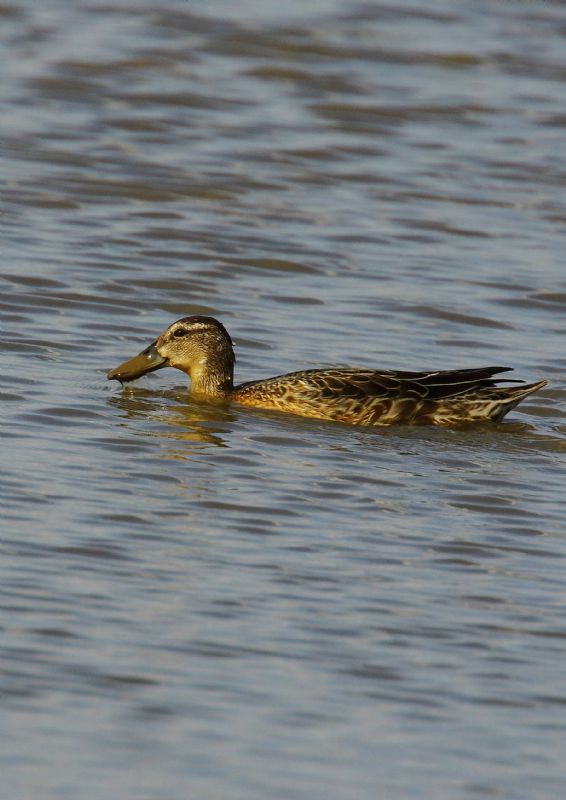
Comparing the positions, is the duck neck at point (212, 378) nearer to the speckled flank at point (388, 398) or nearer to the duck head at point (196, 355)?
the duck head at point (196, 355)

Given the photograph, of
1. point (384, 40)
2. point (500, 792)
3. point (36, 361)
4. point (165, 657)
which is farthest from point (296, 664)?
point (384, 40)

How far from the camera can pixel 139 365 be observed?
11.6 m

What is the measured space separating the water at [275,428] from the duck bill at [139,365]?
0.13 m

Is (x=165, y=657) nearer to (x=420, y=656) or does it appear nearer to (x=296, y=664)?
(x=296, y=664)

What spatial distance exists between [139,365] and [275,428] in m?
1.07

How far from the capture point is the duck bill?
37.4 ft

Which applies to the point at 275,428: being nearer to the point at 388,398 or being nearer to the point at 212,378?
the point at 388,398

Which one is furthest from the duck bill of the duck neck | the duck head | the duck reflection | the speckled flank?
the speckled flank

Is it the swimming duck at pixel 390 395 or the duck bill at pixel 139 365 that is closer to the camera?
the swimming duck at pixel 390 395

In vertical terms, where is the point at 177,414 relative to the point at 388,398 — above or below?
below

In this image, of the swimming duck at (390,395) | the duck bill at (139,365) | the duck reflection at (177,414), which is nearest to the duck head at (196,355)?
the duck bill at (139,365)

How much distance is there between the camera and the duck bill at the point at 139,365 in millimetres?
11414

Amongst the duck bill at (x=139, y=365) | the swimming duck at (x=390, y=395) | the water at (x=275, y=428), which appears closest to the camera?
the water at (x=275, y=428)

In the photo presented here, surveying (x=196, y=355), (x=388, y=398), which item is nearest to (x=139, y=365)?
(x=196, y=355)
